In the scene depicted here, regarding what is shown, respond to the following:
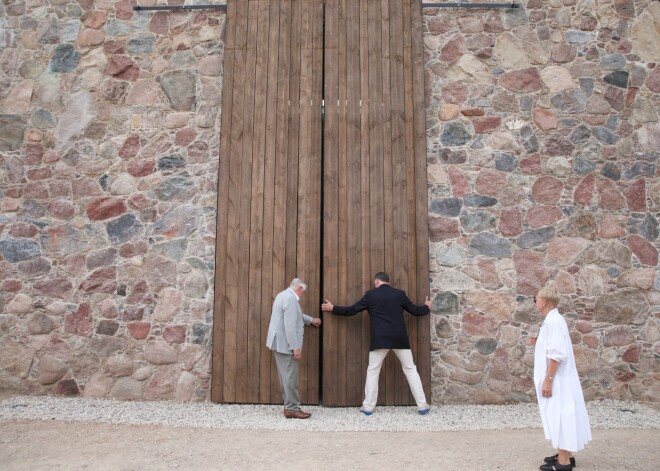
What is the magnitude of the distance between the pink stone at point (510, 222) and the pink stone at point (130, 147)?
4721mm

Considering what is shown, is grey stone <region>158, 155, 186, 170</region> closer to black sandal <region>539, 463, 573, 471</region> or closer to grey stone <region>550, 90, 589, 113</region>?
grey stone <region>550, 90, 589, 113</region>

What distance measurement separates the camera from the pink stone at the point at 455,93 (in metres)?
6.98

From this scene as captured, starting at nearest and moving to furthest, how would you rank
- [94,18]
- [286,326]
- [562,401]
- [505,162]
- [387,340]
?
[562,401]
[286,326]
[387,340]
[505,162]
[94,18]

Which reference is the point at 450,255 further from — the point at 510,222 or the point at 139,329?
the point at 139,329

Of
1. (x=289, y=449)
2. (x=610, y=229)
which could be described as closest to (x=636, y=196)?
(x=610, y=229)

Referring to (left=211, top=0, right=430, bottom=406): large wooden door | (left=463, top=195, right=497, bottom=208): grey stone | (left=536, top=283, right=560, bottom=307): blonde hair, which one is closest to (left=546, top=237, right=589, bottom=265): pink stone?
(left=463, top=195, right=497, bottom=208): grey stone

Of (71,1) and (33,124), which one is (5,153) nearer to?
(33,124)

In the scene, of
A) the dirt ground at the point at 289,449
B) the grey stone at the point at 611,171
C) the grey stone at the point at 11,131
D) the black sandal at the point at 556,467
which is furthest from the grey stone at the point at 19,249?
the grey stone at the point at 611,171

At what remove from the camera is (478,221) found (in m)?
6.75

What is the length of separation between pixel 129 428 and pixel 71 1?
563 cm

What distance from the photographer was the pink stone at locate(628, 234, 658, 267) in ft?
21.7

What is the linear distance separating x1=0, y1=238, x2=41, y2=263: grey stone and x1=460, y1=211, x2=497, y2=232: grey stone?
5370 mm

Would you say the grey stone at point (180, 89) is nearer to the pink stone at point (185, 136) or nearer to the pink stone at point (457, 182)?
the pink stone at point (185, 136)

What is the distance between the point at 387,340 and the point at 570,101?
12.7 feet
